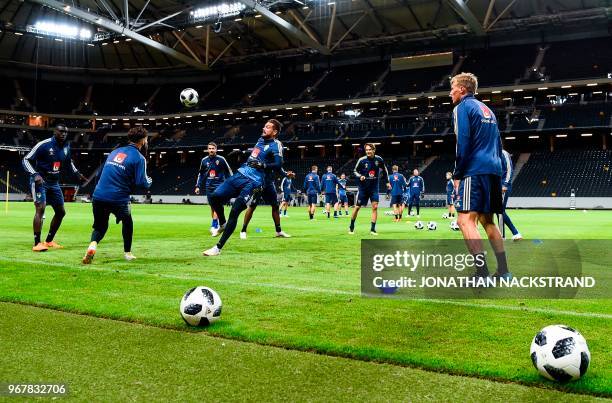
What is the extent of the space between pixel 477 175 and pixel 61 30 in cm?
6203

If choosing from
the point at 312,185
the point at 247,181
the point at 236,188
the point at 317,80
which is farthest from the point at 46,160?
the point at 317,80

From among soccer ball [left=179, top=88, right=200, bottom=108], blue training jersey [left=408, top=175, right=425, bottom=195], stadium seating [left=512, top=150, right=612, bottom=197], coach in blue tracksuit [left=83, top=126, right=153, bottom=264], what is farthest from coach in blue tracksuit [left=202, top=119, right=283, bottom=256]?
stadium seating [left=512, top=150, right=612, bottom=197]

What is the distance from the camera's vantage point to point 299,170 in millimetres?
60281

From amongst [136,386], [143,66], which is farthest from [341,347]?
[143,66]

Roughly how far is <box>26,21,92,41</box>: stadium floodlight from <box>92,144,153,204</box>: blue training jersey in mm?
55688

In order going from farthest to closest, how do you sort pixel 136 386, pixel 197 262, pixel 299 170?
pixel 299 170
pixel 197 262
pixel 136 386

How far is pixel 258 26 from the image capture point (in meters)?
59.0

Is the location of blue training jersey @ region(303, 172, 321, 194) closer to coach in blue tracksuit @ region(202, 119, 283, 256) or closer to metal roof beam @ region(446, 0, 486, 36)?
coach in blue tracksuit @ region(202, 119, 283, 256)

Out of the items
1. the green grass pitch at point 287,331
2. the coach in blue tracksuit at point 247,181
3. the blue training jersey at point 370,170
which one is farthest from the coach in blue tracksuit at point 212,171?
the green grass pitch at point 287,331

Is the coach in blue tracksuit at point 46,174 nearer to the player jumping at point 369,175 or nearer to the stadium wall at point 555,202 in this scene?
the player jumping at point 369,175

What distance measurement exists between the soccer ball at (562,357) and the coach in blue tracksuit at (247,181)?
20.8ft

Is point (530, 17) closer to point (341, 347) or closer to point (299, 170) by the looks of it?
point (299, 170)

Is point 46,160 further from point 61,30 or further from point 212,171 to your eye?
point 61,30

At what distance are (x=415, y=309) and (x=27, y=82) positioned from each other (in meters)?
80.5
